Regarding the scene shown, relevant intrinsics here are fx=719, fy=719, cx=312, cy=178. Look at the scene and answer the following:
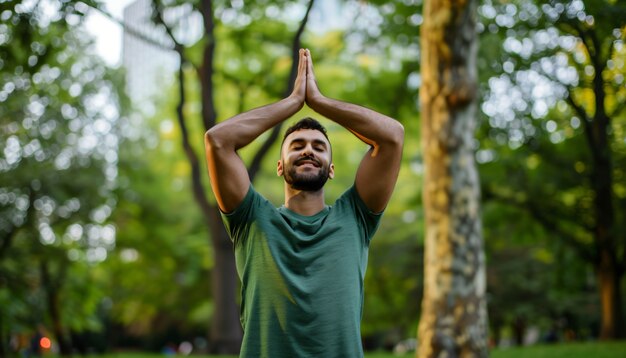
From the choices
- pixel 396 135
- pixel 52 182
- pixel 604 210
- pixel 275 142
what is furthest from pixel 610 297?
pixel 396 135

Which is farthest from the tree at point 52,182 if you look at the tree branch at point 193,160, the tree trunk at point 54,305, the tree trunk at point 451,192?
the tree trunk at point 451,192

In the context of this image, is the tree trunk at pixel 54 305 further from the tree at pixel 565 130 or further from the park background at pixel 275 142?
the tree at pixel 565 130

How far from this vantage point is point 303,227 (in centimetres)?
300

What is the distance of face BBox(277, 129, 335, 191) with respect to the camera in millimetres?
3018

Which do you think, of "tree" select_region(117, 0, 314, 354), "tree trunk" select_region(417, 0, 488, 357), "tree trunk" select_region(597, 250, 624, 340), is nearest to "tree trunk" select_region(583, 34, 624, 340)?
"tree trunk" select_region(597, 250, 624, 340)

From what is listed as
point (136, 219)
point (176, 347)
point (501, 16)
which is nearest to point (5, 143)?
point (136, 219)

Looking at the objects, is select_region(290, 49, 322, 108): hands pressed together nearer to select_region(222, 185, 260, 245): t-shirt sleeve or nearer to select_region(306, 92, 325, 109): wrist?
select_region(306, 92, 325, 109): wrist

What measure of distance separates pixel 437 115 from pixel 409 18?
6.47m

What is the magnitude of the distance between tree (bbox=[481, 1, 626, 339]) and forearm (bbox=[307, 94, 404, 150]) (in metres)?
10.6

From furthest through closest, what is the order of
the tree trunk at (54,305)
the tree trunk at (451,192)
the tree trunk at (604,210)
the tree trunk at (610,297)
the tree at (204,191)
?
the tree trunk at (54,305) < the tree trunk at (610,297) < the tree trunk at (604,210) < the tree at (204,191) < the tree trunk at (451,192)

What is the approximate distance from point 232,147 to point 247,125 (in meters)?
0.11

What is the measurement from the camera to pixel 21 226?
56.2ft

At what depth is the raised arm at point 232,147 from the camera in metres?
2.94

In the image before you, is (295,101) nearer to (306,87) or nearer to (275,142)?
(306,87)
